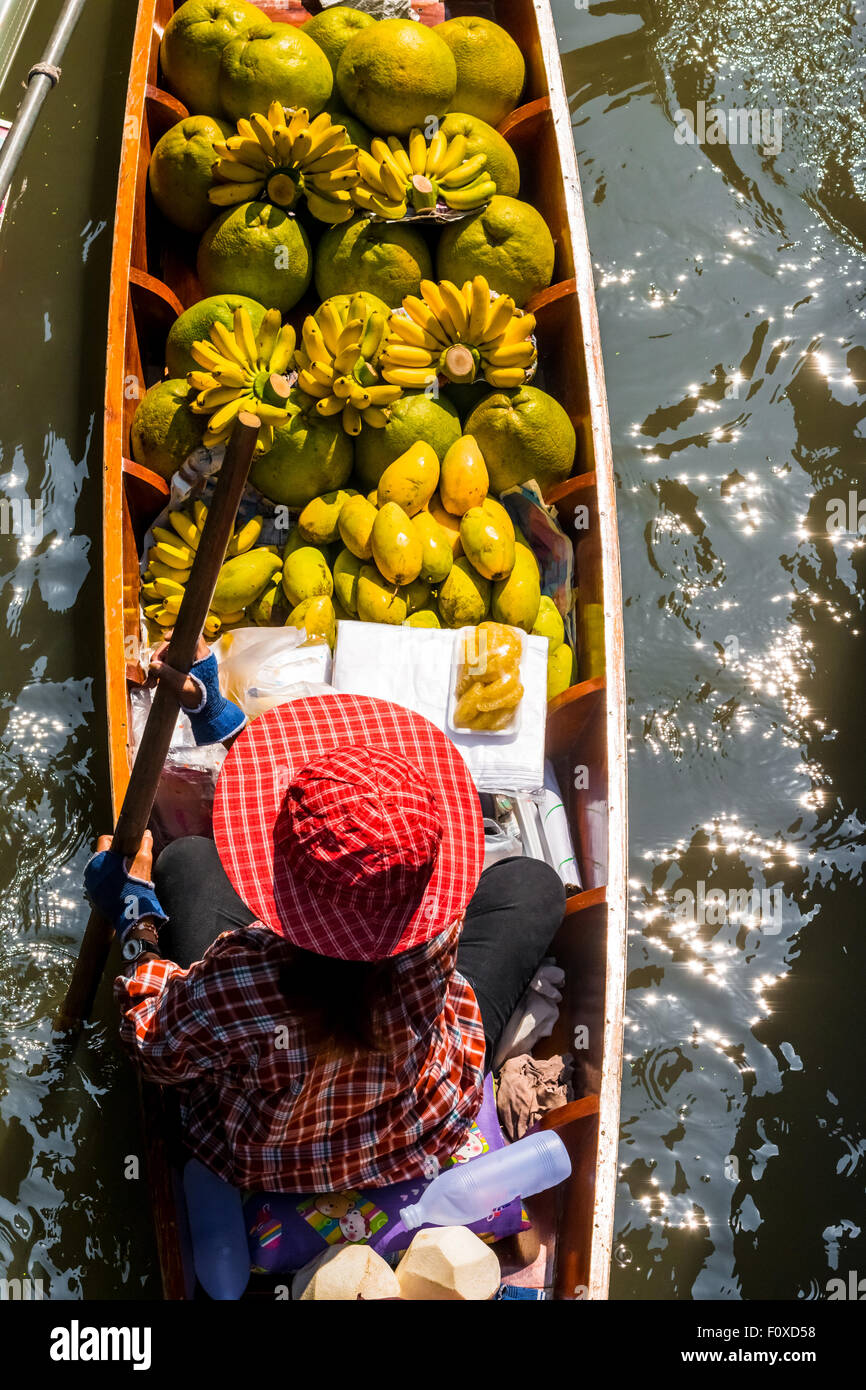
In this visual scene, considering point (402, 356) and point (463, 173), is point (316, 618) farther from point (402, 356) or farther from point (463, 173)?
point (463, 173)

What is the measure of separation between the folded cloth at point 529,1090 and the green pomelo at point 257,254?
2746mm

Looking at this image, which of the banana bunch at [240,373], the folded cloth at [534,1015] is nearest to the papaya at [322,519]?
the banana bunch at [240,373]

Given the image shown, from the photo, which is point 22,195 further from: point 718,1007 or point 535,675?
point 718,1007

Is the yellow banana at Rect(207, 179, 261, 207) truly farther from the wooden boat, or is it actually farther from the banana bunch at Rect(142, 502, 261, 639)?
the banana bunch at Rect(142, 502, 261, 639)

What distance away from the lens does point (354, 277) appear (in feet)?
13.0

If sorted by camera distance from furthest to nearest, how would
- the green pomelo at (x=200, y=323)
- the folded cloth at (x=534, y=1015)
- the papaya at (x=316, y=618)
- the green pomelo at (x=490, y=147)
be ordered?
the green pomelo at (x=490, y=147) < the green pomelo at (x=200, y=323) < the papaya at (x=316, y=618) < the folded cloth at (x=534, y=1015)

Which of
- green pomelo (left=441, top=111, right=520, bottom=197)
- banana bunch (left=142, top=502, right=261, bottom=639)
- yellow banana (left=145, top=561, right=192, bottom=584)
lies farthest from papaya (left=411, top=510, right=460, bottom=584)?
green pomelo (left=441, top=111, right=520, bottom=197)

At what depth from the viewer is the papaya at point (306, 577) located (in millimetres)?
3652

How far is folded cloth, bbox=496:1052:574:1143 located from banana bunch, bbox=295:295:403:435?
82.7 inches

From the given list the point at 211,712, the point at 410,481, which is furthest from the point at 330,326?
the point at 211,712

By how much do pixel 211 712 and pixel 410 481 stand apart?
1164 mm

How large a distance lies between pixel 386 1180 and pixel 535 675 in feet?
5.24

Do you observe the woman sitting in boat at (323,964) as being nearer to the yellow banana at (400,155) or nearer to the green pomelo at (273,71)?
the yellow banana at (400,155)

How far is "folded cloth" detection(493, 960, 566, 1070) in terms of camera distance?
3.27m
